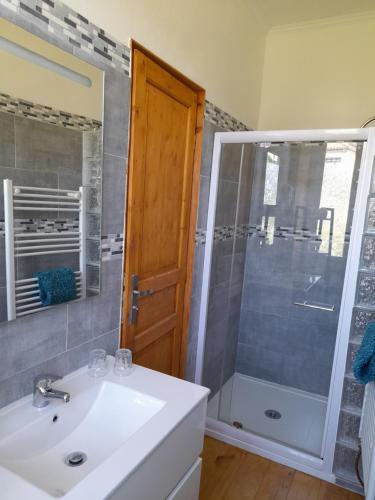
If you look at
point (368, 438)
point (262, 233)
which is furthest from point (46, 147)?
point (262, 233)

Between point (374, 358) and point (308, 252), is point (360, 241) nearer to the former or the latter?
point (374, 358)

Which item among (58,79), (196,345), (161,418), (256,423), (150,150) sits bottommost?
(256,423)

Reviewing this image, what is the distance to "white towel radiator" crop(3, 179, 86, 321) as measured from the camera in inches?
42.9

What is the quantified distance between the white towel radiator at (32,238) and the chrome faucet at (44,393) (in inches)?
9.2

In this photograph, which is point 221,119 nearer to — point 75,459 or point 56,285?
point 56,285

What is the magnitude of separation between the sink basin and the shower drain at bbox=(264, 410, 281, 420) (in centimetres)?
163

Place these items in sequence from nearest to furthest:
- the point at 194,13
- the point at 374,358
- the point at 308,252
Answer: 1. the point at 374,358
2. the point at 194,13
3. the point at 308,252

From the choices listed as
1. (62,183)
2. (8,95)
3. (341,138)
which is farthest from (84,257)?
(341,138)

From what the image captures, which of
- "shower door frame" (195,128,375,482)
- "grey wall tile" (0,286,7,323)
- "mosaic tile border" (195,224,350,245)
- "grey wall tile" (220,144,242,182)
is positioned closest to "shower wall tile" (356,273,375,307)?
"shower door frame" (195,128,375,482)

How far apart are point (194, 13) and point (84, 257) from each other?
4.65ft

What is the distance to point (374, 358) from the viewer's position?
4.97 feet

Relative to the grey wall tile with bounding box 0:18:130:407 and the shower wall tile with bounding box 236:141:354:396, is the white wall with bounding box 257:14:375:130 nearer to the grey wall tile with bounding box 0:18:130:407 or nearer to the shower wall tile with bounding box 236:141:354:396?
the shower wall tile with bounding box 236:141:354:396

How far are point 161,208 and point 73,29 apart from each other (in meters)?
0.88

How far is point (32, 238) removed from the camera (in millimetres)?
1173
